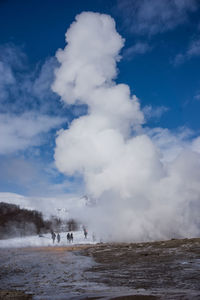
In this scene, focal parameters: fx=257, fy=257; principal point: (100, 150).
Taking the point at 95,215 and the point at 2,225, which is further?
the point at 2,225

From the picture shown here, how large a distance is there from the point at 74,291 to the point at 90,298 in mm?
1373

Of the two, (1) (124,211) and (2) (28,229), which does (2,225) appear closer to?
(2) (28,229)

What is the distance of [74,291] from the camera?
25.9 ft

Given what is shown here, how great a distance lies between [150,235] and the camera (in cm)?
4766

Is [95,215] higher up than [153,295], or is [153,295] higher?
[95,215]

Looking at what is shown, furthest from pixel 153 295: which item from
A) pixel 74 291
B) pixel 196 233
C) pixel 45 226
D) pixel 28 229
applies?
pixel 45 226

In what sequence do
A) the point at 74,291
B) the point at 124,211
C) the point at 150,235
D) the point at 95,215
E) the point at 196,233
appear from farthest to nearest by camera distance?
the point at 95,215, the point at 124,211, the point at 150,235, the point at 196,233, the point at 74,291

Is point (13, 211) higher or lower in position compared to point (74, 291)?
higher

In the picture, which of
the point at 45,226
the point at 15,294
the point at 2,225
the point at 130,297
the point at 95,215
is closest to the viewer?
the point at 130,297

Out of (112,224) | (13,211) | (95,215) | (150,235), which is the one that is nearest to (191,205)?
(150,235)

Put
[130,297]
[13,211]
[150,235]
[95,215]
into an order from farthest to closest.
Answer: [13,211], [95,215], [150,235], [130,297]

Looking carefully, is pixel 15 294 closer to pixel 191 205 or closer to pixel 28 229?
pixel 191 205

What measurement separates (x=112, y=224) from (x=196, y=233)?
1874 centimetres

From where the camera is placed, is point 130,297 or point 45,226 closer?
point 130,297
